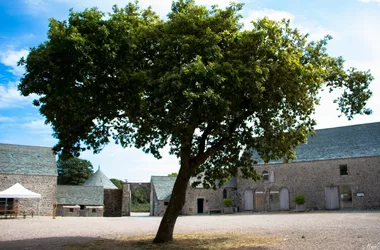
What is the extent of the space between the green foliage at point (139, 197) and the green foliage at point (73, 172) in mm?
15139

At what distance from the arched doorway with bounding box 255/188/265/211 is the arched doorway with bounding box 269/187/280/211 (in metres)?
1.02

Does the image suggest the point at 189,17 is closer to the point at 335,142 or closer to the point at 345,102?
the point at 345,102

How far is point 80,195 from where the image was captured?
40.5 m

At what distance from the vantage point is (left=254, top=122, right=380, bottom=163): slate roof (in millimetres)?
35981

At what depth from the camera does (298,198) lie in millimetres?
36344

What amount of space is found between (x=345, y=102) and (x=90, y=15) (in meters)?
9.14

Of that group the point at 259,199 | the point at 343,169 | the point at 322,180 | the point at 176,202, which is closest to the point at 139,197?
the point at 259,199

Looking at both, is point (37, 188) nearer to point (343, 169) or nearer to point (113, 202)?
point (113, 202)

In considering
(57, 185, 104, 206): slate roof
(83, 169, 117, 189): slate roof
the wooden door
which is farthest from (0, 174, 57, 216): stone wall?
the wooden door

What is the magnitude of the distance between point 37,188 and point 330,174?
3032 centimetres

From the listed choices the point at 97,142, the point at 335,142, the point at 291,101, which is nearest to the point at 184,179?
the point at 97,142

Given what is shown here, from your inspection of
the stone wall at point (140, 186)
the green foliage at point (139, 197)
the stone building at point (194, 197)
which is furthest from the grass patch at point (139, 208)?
the stone building at point (194, 197)

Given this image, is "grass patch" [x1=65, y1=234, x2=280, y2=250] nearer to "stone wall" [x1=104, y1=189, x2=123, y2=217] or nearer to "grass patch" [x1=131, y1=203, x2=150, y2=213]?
"stone wall" [x1=104, y1=189, x2=123, y2=217]

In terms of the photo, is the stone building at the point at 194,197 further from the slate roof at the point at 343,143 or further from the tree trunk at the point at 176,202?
the tree trunk at the point at 176,202
